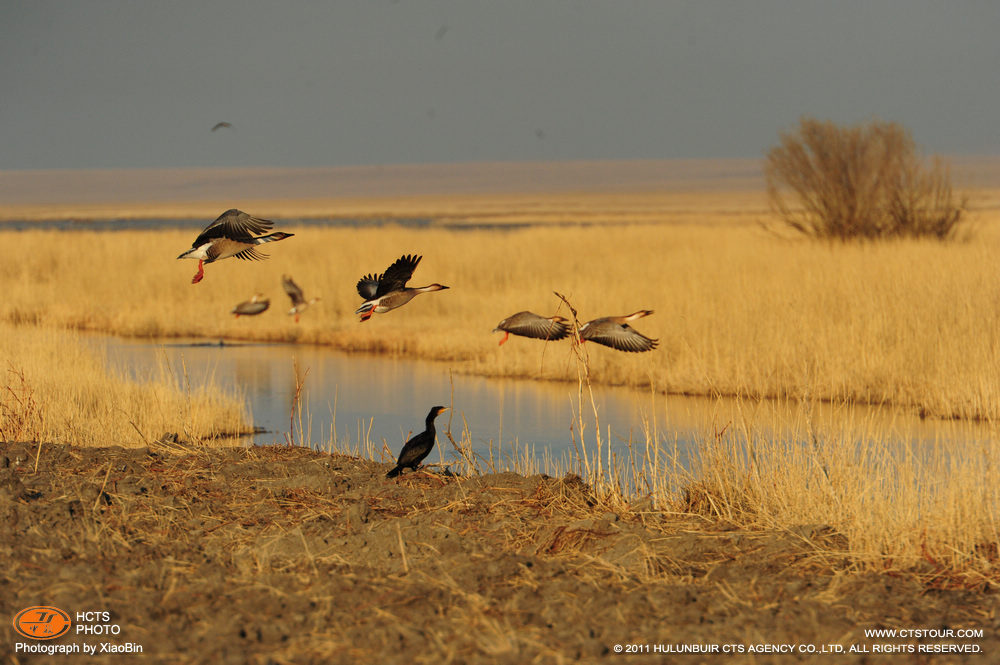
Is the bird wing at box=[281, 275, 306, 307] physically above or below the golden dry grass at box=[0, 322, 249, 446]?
above

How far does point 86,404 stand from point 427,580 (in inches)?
274

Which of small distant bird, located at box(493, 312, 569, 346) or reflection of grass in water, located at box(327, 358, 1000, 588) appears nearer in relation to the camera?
reflection of grass in water, located at box(327, 358, 1000, 588)

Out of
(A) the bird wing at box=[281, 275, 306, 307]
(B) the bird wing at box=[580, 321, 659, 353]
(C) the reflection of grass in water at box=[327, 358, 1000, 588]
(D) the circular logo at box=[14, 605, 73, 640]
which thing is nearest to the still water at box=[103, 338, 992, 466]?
(C) the reflection of grass in water at box=[327, 358, 1000, 588]

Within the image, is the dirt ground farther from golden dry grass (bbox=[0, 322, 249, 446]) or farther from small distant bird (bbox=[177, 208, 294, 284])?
golden dry grass (bbox=[0, 322, 249, 446])

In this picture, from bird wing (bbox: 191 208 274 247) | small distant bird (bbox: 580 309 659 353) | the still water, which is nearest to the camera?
bird wing (bbox: 191 208 274 247)

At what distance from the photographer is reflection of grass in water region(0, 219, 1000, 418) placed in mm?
13312

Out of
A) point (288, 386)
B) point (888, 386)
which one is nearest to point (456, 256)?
point (288, 386)

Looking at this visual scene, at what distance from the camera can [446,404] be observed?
42.1ft

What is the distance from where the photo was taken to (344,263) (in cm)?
2509

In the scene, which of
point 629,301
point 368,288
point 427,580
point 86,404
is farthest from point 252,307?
point 427,580

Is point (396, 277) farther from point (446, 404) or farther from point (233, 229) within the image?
point (446, 404)

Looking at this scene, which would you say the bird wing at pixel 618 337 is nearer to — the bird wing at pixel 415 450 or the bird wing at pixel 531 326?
the bird wing at pixel 531 326

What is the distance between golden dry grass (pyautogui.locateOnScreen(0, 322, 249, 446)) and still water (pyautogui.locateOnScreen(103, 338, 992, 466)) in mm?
391

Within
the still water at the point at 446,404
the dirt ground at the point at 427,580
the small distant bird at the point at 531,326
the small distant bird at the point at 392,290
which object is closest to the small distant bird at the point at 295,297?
the still water at the point at 446,404
